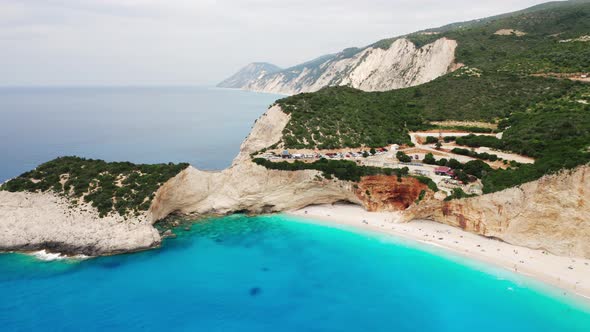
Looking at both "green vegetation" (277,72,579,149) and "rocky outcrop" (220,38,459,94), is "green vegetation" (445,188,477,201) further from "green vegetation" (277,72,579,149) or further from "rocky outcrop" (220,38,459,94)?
"rocky outcrop" (220,38,459,94)

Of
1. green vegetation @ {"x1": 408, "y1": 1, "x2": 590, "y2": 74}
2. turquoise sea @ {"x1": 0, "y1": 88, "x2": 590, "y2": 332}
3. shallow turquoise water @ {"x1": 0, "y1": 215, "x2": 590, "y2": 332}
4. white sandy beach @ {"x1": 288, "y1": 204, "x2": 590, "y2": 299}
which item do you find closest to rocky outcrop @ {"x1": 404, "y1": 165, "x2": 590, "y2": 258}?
white sandy beach @ {"x1": 288, "y1": 204, "x2": 590, "y2": 299}

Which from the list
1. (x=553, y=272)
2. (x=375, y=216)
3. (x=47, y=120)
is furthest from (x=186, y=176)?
(x=47, y=120)

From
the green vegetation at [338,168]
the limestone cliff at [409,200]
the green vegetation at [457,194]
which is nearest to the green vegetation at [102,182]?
the limestone cliff at [409,200]

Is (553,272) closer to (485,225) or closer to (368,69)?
(485,225)

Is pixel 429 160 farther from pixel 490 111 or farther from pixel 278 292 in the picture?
pixel 278 292

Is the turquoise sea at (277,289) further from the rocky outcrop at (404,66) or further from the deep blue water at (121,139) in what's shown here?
the rocky outcrop at (404,66)

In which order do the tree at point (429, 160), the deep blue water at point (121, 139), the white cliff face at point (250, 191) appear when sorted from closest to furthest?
the white cliff face at point (250, 191) < the tree at point (429, 160) < the deep blue water at point (121, 139)
